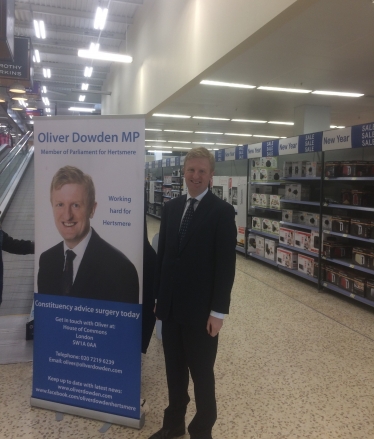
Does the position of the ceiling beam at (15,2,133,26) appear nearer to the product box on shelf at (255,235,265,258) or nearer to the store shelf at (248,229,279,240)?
the store shelf at (248,229,279,240)

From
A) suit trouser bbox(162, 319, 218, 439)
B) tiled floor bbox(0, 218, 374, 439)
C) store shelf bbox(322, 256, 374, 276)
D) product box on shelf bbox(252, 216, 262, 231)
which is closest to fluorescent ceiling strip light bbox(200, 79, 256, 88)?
product box on shelf bbox(252, 216, 262, 231)

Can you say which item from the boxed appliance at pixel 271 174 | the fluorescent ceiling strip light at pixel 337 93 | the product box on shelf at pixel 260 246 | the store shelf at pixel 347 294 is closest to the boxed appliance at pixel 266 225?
the product box on shelf at pixel 260 246

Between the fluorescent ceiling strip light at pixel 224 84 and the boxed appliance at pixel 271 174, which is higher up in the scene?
the fluorescent ceiling strip light at pixel 224 84

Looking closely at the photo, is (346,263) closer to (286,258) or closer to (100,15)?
(286,258)

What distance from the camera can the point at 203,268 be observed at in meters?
1.96

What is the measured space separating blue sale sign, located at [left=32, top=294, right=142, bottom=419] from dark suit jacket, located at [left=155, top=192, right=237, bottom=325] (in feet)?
1.46

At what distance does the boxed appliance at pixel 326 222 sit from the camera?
554 centimetres

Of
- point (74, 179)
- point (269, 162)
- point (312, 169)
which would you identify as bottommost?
point (74, 179)

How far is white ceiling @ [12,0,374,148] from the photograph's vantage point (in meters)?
4.86

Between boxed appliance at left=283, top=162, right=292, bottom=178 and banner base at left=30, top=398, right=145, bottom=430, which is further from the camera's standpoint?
boxed appliance at left=283, top=162, right=292, bottom=178

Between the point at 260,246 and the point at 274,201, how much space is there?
96cm

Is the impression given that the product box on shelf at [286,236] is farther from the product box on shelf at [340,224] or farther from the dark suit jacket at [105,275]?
the dark suit jacket at [105,275]

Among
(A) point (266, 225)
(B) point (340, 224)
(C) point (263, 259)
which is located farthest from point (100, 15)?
(B) point (340, 224)

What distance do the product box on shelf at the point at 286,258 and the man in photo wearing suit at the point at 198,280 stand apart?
4595mm
